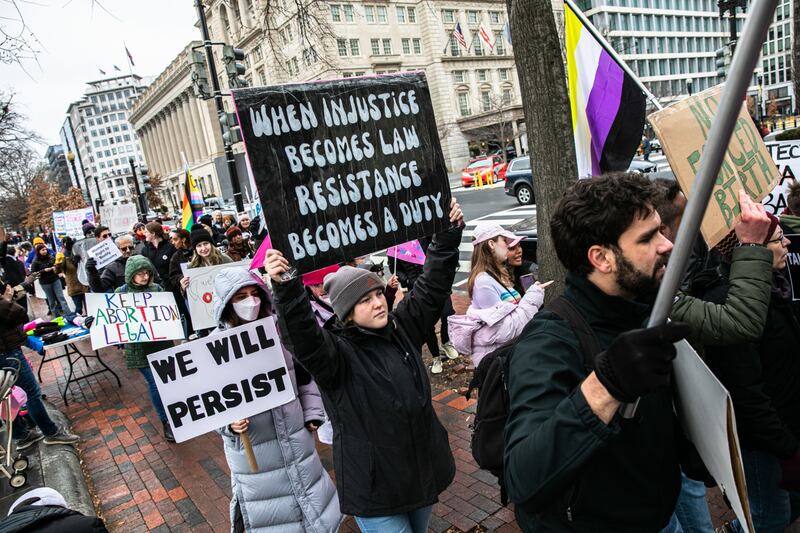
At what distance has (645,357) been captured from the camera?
1.16 metres

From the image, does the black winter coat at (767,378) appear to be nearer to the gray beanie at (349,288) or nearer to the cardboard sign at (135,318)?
the gray beanie at (349,288)

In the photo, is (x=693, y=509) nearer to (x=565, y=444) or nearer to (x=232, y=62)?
(x=565, y=444)

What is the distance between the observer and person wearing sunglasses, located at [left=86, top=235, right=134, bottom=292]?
7.72 meters

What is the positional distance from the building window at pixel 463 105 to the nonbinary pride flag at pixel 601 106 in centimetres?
5800

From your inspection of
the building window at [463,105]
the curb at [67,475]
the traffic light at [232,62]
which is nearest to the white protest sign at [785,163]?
the curb at [67,475]

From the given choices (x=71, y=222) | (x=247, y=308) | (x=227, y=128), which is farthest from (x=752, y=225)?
(x=71, y=222)

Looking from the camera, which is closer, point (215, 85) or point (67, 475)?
point (67, 475)

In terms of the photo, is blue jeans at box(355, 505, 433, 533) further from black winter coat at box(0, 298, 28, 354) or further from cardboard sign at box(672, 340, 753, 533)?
black winter coat at box(0, 298, 28, 354)

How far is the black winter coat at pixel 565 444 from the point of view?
1342 millimetres

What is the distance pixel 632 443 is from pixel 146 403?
6.67 metres

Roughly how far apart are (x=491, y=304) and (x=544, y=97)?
1.97 metres

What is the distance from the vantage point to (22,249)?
19.9 m

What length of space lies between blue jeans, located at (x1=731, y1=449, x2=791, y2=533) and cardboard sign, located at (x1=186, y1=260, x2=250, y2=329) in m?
4.72

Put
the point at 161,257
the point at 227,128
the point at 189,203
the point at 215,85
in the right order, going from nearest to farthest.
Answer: the point at 161,257 < the point at 189,203 < the point at 215,85 < the point at 227,128
